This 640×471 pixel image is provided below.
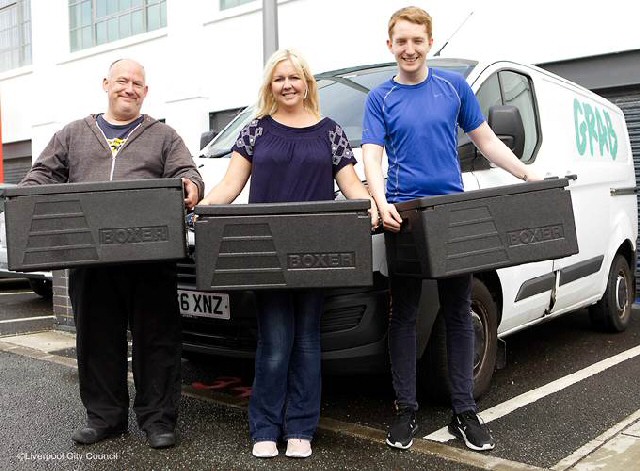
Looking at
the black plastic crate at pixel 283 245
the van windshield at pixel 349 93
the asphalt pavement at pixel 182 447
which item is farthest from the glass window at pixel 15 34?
the black plastic crate at pixel 283 245

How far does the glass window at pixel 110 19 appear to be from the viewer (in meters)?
12.7

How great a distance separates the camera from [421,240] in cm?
284

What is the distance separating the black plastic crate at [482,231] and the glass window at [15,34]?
14.8 meters

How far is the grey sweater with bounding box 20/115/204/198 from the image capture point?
3094mm

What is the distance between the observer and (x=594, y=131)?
17.5 ft

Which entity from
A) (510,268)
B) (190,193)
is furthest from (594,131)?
(190,193)

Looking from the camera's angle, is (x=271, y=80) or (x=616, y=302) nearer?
(x=271, y=80)

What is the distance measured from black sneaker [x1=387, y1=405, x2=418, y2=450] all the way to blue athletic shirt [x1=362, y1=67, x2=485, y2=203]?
2.99 ft

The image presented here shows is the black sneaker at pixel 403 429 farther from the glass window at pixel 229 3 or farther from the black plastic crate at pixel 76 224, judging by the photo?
the glass window at pixel 229 3

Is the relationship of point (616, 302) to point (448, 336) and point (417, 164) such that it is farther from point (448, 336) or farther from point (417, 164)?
point (417, 164)

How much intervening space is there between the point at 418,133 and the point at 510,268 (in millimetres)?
1193

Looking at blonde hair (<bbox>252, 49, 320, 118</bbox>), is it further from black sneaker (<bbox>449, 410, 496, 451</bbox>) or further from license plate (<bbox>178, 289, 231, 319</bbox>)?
black sneaker (<bbox>449, 410, 496, 451</bbox>)

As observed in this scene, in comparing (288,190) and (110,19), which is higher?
(110,19)

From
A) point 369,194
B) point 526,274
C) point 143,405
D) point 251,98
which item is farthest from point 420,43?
point 251,98
